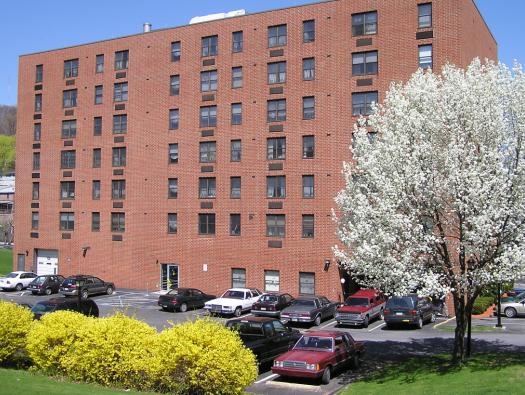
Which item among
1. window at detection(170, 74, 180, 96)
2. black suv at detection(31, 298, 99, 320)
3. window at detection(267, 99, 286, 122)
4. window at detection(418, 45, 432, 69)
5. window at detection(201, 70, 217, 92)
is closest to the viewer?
black suv at detection(31, 298, 99, 320)

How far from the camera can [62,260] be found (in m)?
50.7

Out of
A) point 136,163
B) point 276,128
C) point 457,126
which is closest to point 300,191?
point 276,128

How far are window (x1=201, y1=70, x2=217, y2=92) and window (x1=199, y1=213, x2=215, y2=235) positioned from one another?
9.13 m

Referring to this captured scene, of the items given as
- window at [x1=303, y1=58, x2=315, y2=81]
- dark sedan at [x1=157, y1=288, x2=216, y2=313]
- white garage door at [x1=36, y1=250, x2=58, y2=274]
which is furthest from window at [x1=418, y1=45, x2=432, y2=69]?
white garage door at [x1=36, y1=250, x2=58, y2=274]

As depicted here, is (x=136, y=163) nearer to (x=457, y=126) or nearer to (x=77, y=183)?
(x=77, y=183)

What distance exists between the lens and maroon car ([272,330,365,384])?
18.4m

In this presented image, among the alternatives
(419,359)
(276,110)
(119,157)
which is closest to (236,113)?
(276,110)

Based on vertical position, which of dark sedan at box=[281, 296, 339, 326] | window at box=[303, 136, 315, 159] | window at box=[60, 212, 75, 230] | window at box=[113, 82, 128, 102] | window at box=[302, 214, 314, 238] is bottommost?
dark sedan at box=[281, 296, 339, 326]

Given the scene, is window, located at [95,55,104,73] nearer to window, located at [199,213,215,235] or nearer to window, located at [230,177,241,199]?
window, located at [199,213,215,235]

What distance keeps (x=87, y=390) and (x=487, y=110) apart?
548 inches

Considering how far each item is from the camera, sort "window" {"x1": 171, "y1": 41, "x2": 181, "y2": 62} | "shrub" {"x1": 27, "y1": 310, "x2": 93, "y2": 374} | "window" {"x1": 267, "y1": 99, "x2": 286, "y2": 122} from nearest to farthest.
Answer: "shrub" {"x1": 27, "y1": 310, "x2": 93, "y2": 374}
"window" {"x1": 267, "y1": 99, "x2": 286, "y2": 122}
"window" {"x1": 171, "y1": 41, "x2": 181, "y2": 62}

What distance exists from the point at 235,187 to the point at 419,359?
23.2 metres

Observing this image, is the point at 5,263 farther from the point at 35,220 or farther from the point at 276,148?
the point at 276,148

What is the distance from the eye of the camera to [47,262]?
171 ft
